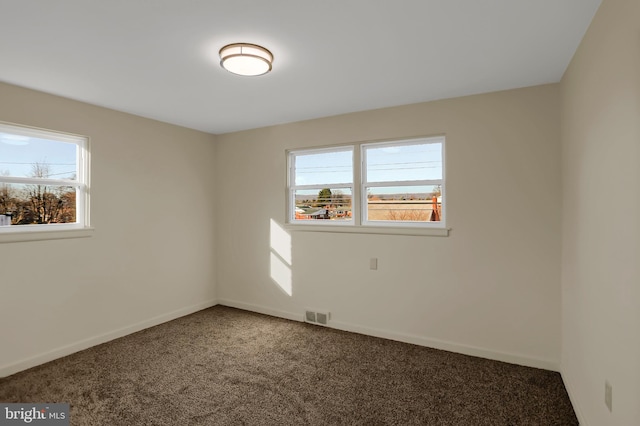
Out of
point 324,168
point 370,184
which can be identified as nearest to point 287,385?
point 370,184

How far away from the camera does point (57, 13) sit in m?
1.86

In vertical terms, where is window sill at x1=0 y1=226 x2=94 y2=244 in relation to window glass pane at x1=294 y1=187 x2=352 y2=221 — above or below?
below

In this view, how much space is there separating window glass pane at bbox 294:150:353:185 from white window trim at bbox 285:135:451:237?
6 centimetres

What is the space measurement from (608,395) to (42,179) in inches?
178

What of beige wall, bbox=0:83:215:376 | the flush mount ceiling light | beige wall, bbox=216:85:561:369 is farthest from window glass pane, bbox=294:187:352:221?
the flush mount ceiling light

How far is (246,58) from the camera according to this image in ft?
7.58

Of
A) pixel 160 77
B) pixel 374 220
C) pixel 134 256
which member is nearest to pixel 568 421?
pixel 374 220

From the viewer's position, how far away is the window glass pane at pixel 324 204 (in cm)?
409

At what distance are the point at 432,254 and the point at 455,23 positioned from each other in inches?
83.9

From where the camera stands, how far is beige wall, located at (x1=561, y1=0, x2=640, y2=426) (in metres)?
1.48

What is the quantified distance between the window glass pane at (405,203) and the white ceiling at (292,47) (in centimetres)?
93

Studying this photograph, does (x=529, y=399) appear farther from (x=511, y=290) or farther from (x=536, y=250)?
(x=536, y=250)

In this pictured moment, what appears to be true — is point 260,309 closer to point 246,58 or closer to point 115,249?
point 115,249

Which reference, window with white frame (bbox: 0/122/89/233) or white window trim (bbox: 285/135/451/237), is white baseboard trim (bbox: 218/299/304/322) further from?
window with white frame (bbox: 0/122/89/233)
